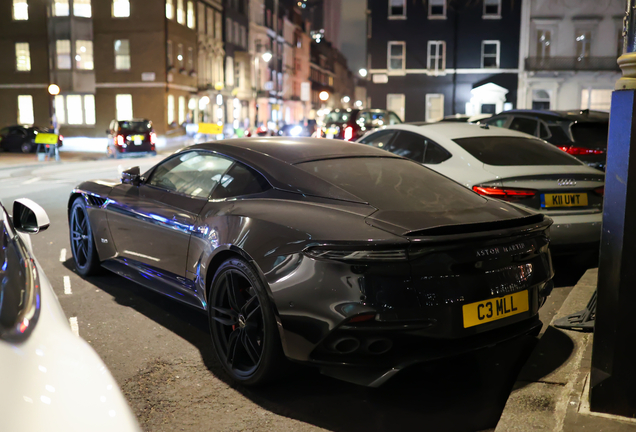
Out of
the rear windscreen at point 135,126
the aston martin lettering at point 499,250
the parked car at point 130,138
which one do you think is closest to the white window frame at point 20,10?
the parked car at point 130,138

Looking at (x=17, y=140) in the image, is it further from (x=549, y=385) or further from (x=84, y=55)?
(x=549, y=385)

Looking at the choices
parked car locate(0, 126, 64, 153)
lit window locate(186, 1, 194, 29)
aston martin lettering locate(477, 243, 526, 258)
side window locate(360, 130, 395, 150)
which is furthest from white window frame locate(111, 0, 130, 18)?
aston martin lettering locate(477, 243, 526, 258)

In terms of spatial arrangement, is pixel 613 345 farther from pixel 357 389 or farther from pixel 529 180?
pixel 529 180

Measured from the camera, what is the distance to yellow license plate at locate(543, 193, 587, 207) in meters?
5.85

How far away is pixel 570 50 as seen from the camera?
3988cm

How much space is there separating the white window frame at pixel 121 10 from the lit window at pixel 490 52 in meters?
22.0

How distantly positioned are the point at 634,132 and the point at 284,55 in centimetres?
7838

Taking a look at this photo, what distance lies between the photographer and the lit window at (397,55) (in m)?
40.8

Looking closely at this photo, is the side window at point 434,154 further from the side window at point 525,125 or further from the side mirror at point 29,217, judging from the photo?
the side mirror at point 29,217

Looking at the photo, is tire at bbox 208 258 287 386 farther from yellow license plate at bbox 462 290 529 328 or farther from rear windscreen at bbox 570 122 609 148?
rear windscreen at bbox 570 122 609 148

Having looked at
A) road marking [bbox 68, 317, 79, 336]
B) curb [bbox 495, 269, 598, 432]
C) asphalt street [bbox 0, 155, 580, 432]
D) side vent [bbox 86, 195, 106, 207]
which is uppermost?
side vent [bbox 86, 195, 106, 207]

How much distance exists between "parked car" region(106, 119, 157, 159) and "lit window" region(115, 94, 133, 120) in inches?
531

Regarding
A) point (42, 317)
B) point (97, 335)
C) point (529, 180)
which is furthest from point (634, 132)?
point (97, 335)

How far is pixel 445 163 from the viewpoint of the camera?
22.1ft
